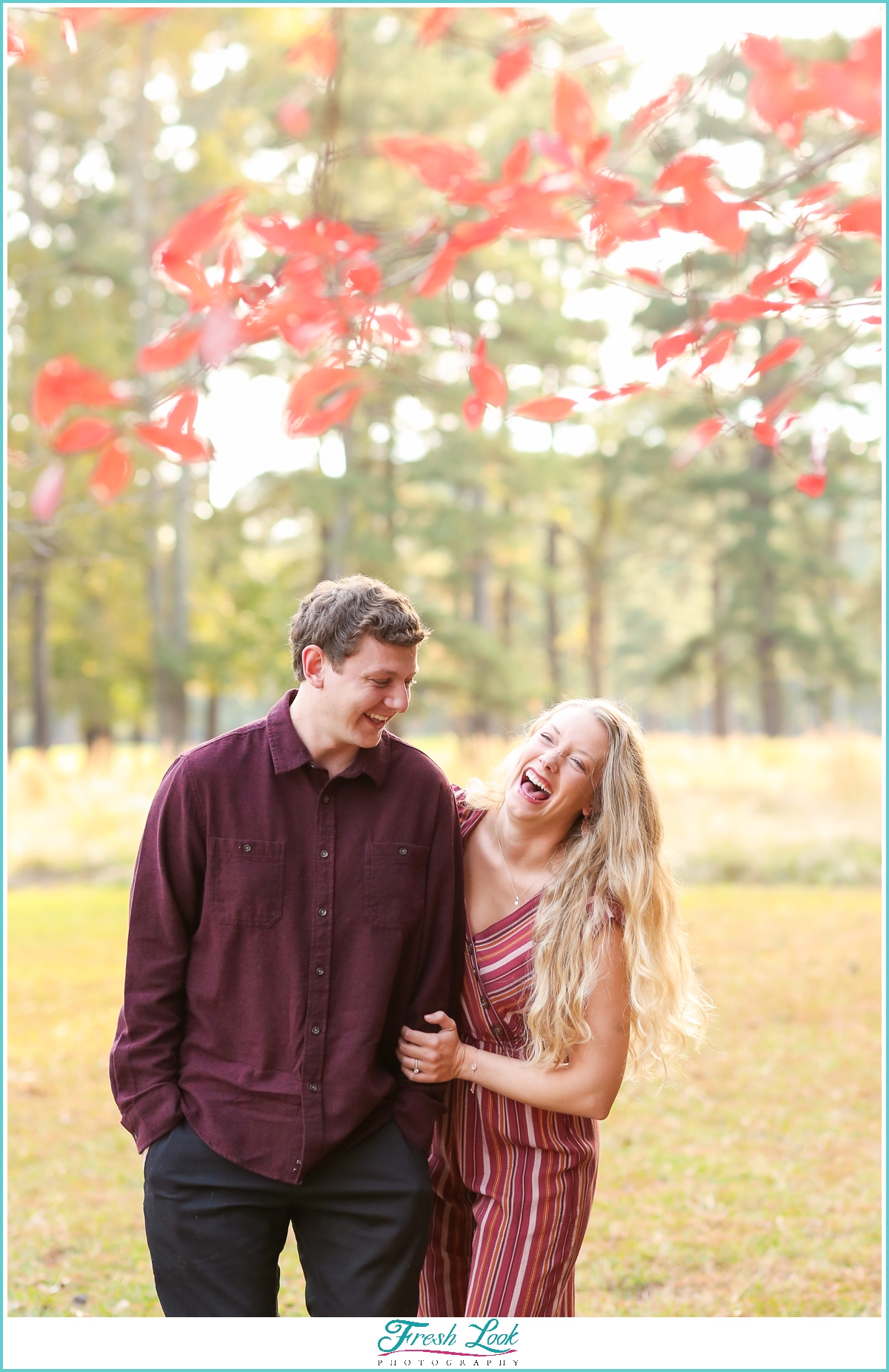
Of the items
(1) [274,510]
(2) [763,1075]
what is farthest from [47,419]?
(1) [274,510]

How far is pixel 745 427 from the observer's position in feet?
9.77

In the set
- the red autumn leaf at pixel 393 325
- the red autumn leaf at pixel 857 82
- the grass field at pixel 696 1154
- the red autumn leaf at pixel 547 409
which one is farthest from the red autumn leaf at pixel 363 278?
the grass field at pixel 696 1154

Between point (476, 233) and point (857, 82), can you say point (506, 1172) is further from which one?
point (857, 82)

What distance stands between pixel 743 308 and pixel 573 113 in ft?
2.04

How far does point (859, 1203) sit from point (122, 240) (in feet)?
52.3

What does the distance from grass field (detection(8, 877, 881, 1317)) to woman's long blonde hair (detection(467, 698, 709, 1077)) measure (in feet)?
3.26

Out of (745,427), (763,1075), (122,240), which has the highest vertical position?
(122,240)

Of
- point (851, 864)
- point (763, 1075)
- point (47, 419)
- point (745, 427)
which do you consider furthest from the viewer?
point (851, 864)

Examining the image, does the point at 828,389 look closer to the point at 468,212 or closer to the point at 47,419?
the point at 468,212

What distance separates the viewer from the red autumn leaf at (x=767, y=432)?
2.86 metres

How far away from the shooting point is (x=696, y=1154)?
5328 millimetres

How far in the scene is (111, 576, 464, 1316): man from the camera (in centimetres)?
245

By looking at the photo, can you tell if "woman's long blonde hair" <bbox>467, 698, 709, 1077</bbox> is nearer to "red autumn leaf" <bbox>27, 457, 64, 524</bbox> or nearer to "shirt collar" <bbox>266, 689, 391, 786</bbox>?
"shirt collar" <bbox>266, 689, 391, 786</bbox>

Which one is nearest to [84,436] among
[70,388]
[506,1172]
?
[70,388]
